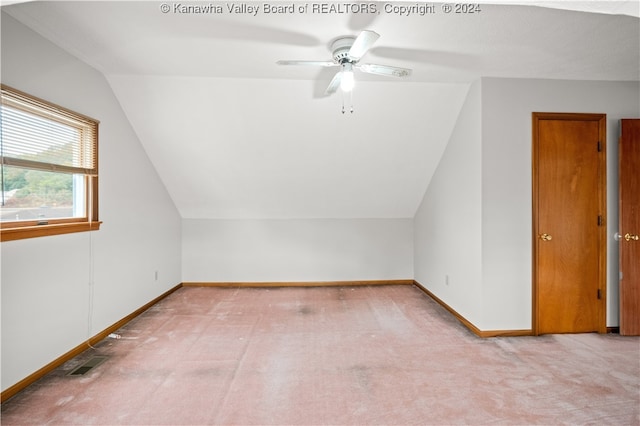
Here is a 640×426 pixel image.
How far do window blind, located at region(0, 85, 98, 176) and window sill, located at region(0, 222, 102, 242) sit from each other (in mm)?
424

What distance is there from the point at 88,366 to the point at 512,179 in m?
3.95

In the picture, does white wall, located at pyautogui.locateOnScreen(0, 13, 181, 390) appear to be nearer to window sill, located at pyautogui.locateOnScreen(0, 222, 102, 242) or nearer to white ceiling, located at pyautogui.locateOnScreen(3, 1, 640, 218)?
window sill, located at pyautogui.locateOnScreen(0, 222, 102, 242)

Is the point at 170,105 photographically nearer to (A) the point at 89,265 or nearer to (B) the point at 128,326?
(A) the point at 89,265

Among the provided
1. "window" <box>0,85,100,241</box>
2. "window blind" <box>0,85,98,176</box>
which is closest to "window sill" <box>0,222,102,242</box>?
"window" <box>0,85,100,241</box>

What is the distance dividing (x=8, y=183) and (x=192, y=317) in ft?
6.88

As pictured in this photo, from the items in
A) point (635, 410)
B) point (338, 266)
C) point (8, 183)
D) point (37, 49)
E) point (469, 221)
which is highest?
point (37, 49)

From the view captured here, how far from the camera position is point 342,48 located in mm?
2424

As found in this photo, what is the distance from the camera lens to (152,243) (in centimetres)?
405

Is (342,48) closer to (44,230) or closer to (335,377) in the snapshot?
(335,377)

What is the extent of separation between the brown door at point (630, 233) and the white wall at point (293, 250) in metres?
2.49

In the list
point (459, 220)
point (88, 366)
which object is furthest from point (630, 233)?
point (88, 366)

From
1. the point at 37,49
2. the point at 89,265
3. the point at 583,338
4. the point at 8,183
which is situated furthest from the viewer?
the point at 583,338

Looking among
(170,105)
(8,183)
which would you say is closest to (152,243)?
(170,105)

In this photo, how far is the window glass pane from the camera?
2.21m
